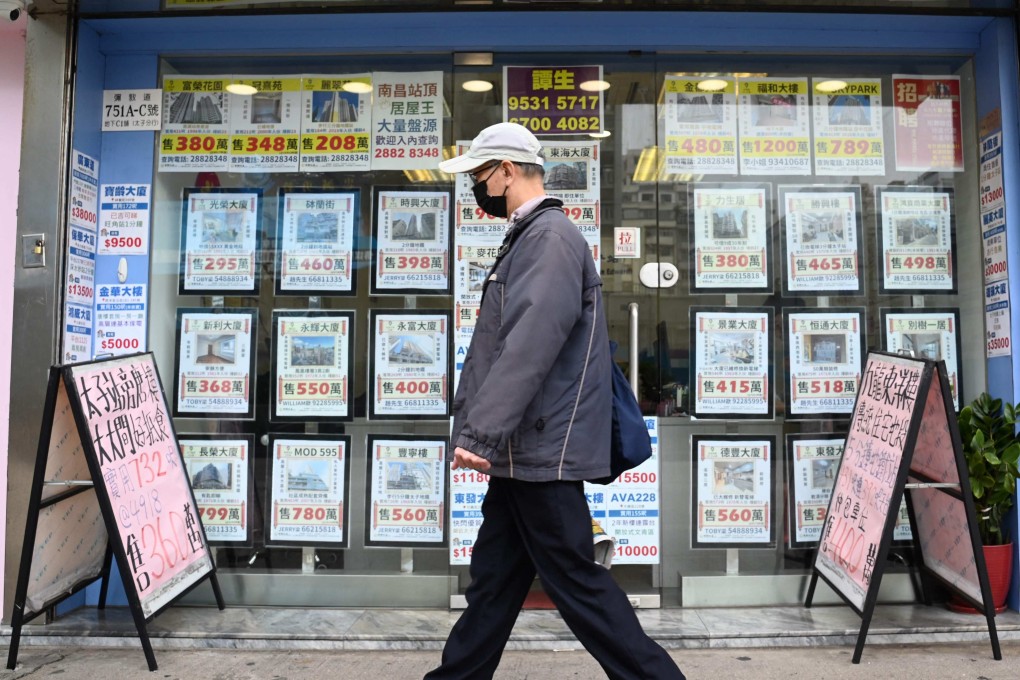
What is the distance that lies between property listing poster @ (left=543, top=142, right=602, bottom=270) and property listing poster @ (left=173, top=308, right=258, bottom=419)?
5.82 feet

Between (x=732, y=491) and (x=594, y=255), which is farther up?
(x=594, y=255)

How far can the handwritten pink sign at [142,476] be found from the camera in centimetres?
329

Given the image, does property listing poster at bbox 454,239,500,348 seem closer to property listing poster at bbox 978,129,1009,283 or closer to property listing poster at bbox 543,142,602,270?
property listing poster at bbox 543,142,602,270

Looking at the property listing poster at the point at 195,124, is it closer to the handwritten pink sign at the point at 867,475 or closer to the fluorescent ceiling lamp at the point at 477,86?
the fluorescent ceiling lamp at the point at 477,86

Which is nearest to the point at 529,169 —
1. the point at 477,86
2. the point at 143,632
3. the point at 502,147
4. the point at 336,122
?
the point at 502,147

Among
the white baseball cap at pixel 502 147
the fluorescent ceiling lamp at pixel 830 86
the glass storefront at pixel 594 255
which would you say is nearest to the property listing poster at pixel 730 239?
the glass storefront at pixel 594 255

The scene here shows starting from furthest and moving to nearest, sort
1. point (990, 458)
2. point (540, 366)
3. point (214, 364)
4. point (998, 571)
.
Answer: point (214, 364) → point (998, 571) → point (990, 458) → point (540, 366)

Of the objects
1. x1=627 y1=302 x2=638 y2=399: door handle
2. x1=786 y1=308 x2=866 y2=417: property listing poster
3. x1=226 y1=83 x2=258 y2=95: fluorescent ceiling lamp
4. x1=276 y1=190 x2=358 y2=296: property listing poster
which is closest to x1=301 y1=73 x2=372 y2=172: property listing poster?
x1=276 y1=190 x2=358 y2=296: property listing poster

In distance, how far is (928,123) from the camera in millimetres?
4262

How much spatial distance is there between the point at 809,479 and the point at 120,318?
374 cm

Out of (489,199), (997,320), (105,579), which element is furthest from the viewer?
(997,320)

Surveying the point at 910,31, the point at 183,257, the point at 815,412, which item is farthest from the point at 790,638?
the point at 183,257

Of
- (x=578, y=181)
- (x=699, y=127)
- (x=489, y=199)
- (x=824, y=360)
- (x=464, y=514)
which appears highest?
(x=699, y=127)

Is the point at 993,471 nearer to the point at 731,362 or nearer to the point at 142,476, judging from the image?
the point at 731,362
